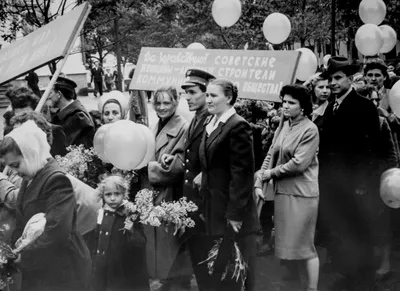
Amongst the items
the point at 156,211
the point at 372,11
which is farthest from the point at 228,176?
the point at 372,11

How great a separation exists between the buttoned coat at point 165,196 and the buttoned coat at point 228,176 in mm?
342

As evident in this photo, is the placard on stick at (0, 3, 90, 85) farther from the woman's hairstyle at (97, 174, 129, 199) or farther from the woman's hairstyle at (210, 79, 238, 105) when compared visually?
the woman's hairstyle at (210, 79, 238, 105)

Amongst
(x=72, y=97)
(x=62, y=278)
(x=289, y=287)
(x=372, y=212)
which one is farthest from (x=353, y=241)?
(x=72, y=97)

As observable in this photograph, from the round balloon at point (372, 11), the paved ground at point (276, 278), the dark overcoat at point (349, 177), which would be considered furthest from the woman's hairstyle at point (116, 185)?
the round balloon at point (372, 11)

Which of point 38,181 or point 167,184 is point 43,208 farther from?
point 167,184

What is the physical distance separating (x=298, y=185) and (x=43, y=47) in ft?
7.45

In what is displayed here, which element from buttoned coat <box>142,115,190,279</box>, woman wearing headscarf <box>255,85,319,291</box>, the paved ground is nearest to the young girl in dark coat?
buttoned coat <box>142,115,190,279</box>

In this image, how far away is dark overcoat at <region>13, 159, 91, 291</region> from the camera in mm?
3148

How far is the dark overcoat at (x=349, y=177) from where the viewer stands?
452 centimetres

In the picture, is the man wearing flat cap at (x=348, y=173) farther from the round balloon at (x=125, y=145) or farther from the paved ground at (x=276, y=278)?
the round balloon at (x=125, y=145)

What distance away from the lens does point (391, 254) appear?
17.7 ft

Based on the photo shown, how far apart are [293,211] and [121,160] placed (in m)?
1.38

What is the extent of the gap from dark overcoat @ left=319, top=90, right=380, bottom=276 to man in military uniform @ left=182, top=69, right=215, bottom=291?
3.76ft

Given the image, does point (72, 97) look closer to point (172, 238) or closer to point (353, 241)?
point (172, 238)
